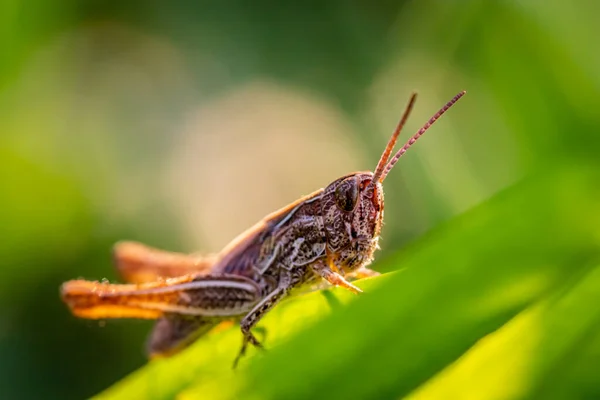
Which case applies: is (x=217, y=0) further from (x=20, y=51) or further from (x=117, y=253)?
(x=117, y=253)

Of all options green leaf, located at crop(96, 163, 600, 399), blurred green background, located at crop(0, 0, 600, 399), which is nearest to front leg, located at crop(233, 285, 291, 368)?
green leaf, located at crop(96, 163, 600, 399)

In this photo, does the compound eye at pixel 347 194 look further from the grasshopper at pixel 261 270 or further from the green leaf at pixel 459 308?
the green leaf at pixel 459 308

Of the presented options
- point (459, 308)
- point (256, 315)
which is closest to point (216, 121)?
point (256, 315)

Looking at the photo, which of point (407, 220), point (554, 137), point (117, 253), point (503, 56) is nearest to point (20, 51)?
point (117, 253)

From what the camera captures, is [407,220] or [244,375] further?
[407,220]

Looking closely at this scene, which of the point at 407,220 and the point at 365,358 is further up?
the point at 407,220

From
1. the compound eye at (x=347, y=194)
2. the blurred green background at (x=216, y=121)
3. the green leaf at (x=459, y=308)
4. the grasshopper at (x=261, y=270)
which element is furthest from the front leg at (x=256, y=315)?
the blurred green background at (x=216, y=121)

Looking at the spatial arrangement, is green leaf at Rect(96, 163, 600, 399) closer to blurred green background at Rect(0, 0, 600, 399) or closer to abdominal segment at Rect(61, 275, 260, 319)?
blurred green background at Rect(0, 0, 600, 399)

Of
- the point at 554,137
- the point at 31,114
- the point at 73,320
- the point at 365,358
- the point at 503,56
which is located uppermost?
the point at 31,114
